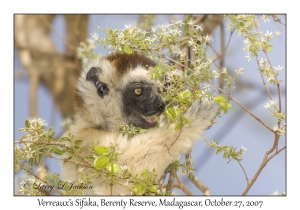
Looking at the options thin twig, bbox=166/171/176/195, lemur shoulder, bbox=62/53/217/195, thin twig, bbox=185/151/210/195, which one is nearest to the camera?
thin twig, bbox=166/171/176/195

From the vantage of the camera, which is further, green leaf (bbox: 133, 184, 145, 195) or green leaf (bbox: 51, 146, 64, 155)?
green leaf (bbox: 51, 146, 64, 155)

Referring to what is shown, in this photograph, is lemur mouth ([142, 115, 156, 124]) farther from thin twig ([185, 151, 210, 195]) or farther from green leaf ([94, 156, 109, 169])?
green leaf ([94, 156, 109, 169])

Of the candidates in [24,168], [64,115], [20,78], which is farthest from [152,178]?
[64,115]

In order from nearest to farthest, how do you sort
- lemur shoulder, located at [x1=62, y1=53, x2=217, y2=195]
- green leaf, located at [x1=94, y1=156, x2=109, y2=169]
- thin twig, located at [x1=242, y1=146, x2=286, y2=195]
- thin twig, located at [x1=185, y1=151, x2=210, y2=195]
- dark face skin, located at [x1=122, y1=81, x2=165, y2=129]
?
green leaf, located at [x1=94, y1=156, x2=109, y2=169] < thin twig, located at [x1=242, y1=146, x2=286, y2=195] < lemur shoulder, located at [x1=62, y1=53, x2=217, y2=195] < thin twig, located at [x1=185, y1=151, x2=210, y2=195] < dark face skin, located at [x1=122, y1=81, x2=165, y2=129]

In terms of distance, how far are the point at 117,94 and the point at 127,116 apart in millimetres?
257

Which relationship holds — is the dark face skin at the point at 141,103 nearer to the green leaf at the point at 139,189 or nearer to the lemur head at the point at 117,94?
the lemur head at the point at 117,94

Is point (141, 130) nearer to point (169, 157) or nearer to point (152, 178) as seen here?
point (169, 157)

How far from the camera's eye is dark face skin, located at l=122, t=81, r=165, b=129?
4066 mm

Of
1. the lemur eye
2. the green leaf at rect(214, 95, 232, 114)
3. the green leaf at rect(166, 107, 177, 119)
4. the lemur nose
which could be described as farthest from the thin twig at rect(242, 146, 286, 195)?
the lemur eye

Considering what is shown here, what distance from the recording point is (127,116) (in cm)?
426

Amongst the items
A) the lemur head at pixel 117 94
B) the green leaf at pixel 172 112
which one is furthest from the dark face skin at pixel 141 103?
the green leaf at pixel 172 112

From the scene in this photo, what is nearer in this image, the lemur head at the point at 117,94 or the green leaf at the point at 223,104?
the green leaf at the point at 223,104

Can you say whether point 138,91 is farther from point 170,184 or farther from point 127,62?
point 170,184

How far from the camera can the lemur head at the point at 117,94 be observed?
4.13 m
